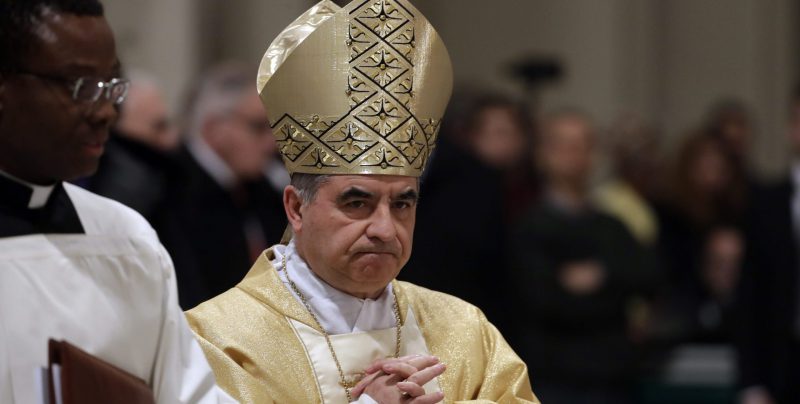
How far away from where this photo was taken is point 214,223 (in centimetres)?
633

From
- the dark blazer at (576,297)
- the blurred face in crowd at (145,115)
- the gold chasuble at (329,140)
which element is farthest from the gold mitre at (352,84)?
the dark blazer at (576,297)

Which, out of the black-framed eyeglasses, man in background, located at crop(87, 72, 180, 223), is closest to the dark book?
the black-framed eyeglasses

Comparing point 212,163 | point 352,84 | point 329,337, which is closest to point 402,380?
point 329,337

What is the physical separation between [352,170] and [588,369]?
14.5 feet

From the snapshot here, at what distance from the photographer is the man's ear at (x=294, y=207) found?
12.7ft

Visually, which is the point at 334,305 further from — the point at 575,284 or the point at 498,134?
the point at 498,134

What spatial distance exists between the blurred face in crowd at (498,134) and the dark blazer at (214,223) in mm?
2385

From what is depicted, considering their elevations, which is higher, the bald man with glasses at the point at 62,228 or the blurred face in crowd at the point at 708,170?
the bald man with glasses at the point at 62,228

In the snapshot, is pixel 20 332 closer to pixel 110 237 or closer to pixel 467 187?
pixel 110 237

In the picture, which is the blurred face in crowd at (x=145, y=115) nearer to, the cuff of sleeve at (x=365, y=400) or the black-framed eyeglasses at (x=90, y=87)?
the cuff of sleeve at (x=365, y=400)

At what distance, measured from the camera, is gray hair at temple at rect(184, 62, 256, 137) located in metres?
6.60

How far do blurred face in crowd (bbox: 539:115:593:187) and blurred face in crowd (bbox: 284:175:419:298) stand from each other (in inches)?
175

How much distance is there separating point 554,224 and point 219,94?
222 centimetres

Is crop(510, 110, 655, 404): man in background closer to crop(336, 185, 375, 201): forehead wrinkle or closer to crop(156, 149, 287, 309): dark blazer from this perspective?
crop(156, 149, 287, 309): dark blazer
